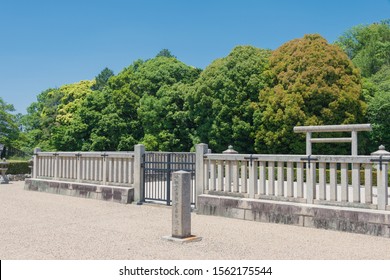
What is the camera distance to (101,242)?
7.56 metres

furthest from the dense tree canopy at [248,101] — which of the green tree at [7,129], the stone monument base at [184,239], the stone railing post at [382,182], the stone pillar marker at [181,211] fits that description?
the stone monument base at [184,239]

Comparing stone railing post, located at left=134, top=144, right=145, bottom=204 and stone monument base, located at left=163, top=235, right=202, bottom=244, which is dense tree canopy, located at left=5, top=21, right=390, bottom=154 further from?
stone monument base, located at left=163, top=235, right=202, bottom=244

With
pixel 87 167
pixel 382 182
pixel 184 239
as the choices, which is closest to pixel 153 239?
pixel 184 239

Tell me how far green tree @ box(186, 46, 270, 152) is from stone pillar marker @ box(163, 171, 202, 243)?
1937 centimetres

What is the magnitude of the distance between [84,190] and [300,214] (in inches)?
336

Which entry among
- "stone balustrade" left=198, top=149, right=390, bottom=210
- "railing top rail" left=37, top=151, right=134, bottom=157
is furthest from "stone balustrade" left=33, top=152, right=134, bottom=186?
"stone balustrade" left=198, top=149, right=390, bottom=210

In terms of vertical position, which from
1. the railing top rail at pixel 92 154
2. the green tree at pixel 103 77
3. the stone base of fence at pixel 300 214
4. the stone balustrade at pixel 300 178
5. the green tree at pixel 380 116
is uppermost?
the green tree at pixel 103 77

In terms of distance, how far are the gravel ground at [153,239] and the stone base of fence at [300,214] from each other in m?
0.23

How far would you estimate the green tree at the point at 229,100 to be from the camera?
90.5 feet

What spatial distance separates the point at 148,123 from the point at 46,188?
1592 centimetres

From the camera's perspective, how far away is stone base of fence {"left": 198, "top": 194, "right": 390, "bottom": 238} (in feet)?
26.7

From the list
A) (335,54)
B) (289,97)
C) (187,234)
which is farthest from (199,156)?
(335,54)

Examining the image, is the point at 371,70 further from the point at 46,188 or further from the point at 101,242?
the point at 101,242

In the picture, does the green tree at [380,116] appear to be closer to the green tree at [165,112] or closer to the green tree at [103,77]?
the green tree at [165,112]
